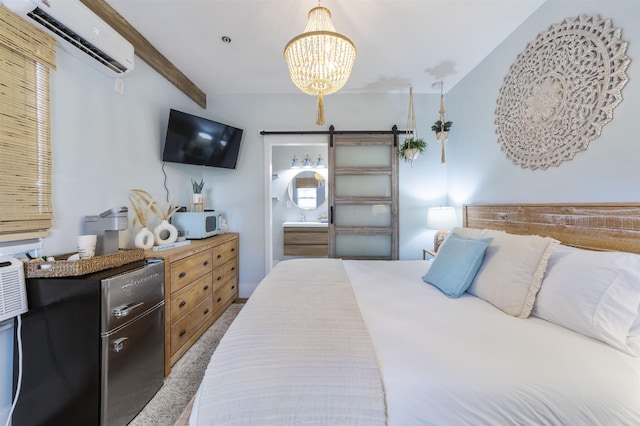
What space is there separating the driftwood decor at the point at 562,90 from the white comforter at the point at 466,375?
4.05 ft

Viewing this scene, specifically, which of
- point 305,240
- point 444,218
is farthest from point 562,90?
point 305,240

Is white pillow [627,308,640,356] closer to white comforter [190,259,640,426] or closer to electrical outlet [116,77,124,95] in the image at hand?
white comforter [190,259,640,426]

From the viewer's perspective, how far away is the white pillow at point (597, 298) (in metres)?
0.93

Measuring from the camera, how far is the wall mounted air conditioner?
1261 mm

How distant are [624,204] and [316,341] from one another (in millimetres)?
1728

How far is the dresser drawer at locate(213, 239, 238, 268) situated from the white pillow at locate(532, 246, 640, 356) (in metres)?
2.59

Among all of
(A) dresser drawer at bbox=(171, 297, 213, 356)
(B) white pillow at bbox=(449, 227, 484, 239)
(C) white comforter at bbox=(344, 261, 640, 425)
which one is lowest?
(A) dresser drawer at bbox=(171, 297, 213, 356)

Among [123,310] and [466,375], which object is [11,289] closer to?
[123,310]

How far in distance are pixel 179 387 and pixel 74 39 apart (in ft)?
7.84

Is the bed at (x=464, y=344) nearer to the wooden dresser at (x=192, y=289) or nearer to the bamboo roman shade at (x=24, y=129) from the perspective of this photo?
the wooden dresser at (x=192, y=289)

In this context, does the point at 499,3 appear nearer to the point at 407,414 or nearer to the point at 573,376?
the point at 573,376

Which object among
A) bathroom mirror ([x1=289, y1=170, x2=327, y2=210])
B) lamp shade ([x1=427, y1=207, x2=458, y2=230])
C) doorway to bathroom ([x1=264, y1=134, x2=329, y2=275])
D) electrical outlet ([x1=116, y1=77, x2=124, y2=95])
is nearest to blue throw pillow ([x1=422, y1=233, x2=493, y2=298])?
lamp shade ([x1=427, y1=207, x2=458, y2=230])

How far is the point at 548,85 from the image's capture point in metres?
1.64

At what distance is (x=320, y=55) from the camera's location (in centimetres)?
137
